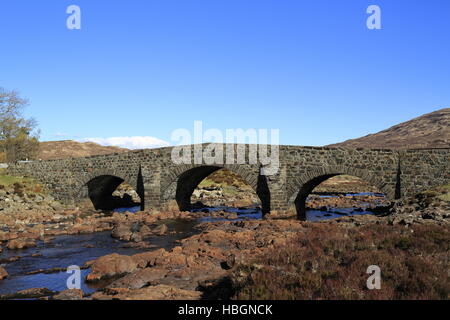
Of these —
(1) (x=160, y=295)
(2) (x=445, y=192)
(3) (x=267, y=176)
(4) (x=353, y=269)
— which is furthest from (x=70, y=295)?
(2) (x=445, y=192)

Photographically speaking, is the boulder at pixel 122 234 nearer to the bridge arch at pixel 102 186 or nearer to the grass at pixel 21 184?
the bridge arch at pixel 102 186

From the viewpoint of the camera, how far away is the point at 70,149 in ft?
315

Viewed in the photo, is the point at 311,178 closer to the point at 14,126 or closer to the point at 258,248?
the point at 258,248

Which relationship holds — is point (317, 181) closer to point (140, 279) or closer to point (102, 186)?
point (140, 279)

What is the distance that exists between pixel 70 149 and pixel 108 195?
214 feet

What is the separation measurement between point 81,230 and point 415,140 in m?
142

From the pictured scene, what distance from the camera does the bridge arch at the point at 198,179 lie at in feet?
80.3

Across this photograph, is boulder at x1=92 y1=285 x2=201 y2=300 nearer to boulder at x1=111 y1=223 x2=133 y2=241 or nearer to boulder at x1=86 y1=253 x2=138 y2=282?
boulder at x1=86 y1=253 x2=138 y2=282

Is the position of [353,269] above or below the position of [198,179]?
below

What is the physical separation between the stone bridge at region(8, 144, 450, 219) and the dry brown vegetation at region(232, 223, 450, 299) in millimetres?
10196

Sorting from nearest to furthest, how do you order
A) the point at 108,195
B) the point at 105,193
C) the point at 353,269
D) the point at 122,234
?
the point at 353,269, the point at 122,234, the point at 105,193, the point at 108,195

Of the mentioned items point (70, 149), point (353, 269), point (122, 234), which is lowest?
point (122, 234)

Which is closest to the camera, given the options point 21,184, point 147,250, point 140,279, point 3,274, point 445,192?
point 140,279
